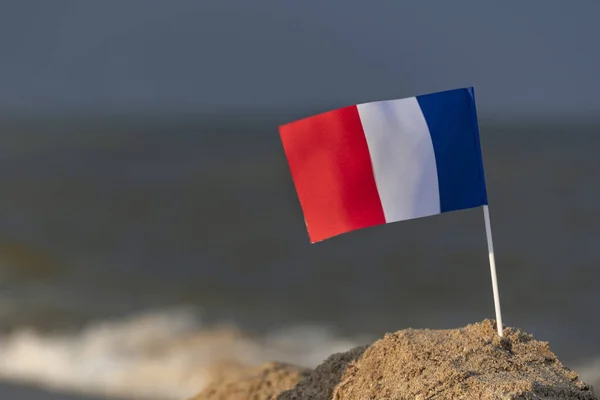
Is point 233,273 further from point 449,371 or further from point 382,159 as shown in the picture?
point 449,371

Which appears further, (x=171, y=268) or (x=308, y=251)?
(x=308, y=251)

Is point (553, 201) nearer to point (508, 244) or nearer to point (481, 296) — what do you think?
point (508, 244)

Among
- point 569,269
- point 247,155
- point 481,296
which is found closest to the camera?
point 481,296

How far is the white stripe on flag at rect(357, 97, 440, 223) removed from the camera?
15.8 ft

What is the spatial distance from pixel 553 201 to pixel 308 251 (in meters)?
5.90

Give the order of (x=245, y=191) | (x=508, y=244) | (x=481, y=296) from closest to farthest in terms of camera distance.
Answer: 1. (x=481, y=296)
2. (x=508, y=244)
3. (x=245, y=191)

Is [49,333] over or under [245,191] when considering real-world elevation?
under

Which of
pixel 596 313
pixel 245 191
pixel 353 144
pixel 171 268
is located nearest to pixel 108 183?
pixel 245 191

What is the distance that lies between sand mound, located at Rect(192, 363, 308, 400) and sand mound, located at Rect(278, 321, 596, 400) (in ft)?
4.22

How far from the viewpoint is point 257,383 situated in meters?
6.76

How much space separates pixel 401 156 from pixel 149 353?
17.6 ft

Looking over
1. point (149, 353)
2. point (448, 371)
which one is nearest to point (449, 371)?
point (448, 371)

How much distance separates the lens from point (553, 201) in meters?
17.7

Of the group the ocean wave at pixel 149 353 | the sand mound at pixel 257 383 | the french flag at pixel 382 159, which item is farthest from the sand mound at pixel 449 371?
the ocean wave at pixel 149 353
